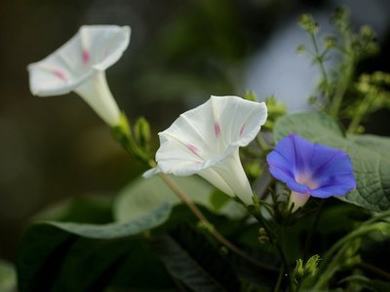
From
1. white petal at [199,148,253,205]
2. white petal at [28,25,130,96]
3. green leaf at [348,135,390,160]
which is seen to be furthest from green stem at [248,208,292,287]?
white petal at [28,25,130,96]

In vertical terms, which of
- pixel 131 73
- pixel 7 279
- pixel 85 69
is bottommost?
pixel 131 73

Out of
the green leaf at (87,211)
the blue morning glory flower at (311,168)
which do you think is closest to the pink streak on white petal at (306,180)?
the blue morning glory flower at (311,168)

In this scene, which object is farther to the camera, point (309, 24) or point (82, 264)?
point (82, 264)

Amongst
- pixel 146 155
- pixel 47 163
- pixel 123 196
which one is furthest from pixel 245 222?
pixel 47 163

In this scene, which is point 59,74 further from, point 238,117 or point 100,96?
point 238,117

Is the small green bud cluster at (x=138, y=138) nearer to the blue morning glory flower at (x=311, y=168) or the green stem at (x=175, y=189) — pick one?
the green stem at (x=175, y=189)

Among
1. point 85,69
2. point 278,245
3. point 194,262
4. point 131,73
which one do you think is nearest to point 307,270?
point 278,245
